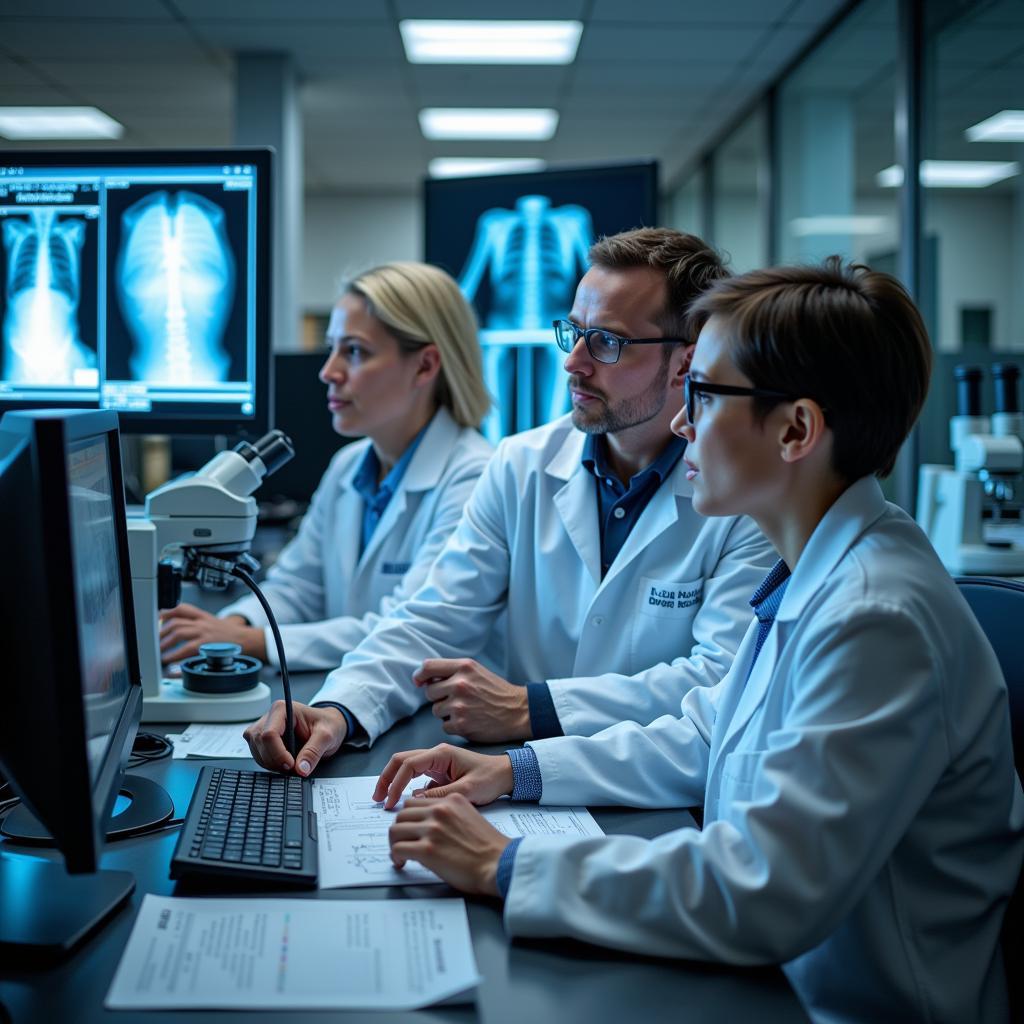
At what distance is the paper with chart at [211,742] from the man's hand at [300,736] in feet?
0.24

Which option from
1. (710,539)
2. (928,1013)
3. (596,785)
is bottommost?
(928,1013)

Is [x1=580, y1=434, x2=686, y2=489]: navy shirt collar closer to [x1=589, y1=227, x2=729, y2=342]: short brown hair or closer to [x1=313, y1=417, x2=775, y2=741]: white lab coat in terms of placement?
[x1=313, y1=417, x2=775, y2=741]: white lab coat

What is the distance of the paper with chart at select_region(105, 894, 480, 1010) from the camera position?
0.70 m

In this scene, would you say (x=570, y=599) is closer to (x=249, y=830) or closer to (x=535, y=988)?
(x=249, y=830)

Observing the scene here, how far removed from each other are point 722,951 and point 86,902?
49 cm

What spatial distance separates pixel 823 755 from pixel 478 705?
561mm

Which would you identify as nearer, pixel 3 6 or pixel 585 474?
pixel 585 474

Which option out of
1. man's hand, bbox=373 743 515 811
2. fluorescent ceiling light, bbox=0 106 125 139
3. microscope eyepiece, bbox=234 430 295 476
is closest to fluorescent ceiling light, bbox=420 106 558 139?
fluorescent ceiling light, bbox=0 106 125 139

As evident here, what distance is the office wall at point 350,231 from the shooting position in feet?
27.5

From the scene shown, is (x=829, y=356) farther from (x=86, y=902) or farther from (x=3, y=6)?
(x=3, y=6)

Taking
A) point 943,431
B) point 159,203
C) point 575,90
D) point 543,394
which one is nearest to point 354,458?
point 159,203

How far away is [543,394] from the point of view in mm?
3008

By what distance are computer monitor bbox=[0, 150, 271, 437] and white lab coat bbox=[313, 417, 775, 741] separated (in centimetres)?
40

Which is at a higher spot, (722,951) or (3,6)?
(3,6)
